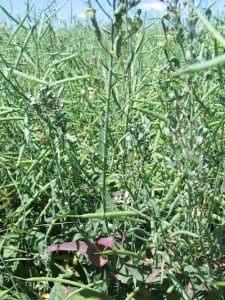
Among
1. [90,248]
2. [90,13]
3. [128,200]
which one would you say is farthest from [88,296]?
[90,13]

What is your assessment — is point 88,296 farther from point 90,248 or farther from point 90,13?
point 90,13

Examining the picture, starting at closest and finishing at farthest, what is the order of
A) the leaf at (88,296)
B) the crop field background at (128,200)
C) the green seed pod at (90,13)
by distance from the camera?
1. the green seed pod at (90,13)
2. the crop field background at (128,200)
3. the leaf at (88,296)

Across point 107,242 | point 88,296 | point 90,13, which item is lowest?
point 88,296

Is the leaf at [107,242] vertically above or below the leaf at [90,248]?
above

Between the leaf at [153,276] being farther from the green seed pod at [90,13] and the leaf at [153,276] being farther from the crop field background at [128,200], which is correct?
the green seed pod at [90,13]

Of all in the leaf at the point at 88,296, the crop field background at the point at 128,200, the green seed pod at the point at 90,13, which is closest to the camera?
the green seed pod at the point at 90,13

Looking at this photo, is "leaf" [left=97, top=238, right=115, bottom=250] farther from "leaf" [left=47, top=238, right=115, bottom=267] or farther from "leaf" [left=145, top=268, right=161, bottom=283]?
"leaf" [left=145, top=268, right=161, bottom=283]

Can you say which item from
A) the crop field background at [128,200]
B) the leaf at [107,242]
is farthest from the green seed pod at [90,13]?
the leaf at [107,242]

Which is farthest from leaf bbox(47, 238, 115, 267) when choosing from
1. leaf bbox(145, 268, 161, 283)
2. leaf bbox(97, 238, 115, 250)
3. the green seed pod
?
the green seed pod

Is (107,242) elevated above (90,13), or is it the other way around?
(90,13)

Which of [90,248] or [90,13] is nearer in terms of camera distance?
[90,13]

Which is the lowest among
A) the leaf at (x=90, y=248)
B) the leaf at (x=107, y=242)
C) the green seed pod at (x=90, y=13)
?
the leaf at (x=90, y=248)

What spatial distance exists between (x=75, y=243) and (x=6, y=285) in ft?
0.79

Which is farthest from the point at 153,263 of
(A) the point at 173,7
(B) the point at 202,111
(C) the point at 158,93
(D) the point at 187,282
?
(C) the point at 158,93
